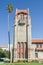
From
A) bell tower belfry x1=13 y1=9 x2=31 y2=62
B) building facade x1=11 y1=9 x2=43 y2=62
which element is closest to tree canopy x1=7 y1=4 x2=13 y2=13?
building facade x1=11 y1=9 x2=43 y2=62

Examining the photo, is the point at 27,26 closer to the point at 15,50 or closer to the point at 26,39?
the point at 26,39

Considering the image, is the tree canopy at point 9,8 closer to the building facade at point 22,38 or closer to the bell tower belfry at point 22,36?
the building facade at point 22,38

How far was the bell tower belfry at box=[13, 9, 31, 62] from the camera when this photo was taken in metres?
77.7

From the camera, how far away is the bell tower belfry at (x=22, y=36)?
A: 3059 inches

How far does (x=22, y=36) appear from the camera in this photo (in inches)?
3071

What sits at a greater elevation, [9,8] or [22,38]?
[9,8]

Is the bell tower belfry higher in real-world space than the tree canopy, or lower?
lower

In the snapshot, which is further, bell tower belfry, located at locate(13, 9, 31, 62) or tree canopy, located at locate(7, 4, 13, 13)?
tree canopy, located at locate(7, 4, 13, 13)

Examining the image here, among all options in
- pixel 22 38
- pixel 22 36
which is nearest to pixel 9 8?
pixel 22 36

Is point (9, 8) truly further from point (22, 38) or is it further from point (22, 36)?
point (22, 38)

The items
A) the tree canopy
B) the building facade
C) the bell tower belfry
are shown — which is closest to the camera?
the building facade

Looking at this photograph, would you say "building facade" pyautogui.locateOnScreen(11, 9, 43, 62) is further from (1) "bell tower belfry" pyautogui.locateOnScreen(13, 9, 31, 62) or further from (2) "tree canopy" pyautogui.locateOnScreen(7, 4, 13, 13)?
(2) "tree canopy" pyautogui.locateOnScreen(7, 4, 13, 13)

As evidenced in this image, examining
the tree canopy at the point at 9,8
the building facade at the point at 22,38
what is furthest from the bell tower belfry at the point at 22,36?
the tree canopy at the point at 9,8

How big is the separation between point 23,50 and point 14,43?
3942mm
